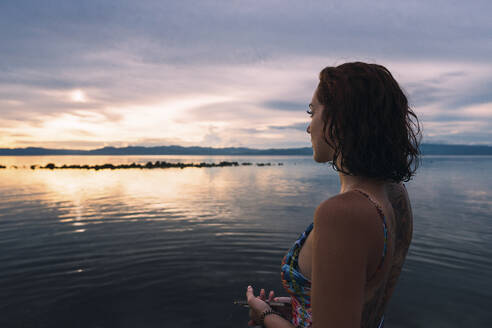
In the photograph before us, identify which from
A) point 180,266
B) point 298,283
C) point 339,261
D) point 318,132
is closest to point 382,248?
point 339,261

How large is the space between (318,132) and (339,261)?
0.87m

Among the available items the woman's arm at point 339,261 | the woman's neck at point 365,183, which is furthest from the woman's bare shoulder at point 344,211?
the woman's neck at point 365,183

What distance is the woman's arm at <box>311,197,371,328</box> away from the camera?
5.34 ft

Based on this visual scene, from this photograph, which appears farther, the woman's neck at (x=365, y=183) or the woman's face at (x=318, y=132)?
the woman's face at (x=318, y=132)

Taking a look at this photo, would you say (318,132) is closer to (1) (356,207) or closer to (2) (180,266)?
(1) (356,207)

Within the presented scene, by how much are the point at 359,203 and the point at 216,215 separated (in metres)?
16.9

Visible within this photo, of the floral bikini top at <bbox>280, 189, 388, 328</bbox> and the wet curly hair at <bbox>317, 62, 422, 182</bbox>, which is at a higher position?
the wet curly hair at <bbox>317, 62, 422, 182</bbox>

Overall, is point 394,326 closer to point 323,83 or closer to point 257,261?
point 257,261

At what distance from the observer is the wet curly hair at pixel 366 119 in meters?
1.95

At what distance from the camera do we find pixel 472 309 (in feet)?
25.2

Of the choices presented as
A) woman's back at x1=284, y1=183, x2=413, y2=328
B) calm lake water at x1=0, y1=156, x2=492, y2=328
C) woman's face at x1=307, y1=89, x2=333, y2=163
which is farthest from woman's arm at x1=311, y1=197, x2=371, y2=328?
calm lake water at x1=0, y1=156, x2=492, y2=328

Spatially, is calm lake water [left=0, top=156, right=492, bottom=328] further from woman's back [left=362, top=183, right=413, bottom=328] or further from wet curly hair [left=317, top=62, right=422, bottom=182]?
wet curly hair [left=317, top=62, right=422, bottom=182]

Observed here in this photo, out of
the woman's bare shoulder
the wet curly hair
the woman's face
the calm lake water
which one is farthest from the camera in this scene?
the calm lake water

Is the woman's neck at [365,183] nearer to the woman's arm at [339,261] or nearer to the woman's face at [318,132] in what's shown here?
the woman's face at [318,132]
